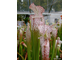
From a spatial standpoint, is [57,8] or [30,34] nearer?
[30,34]

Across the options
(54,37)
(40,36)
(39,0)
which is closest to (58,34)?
(54,37)

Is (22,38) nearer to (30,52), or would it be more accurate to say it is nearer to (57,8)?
(30,52)

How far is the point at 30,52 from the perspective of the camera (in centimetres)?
44

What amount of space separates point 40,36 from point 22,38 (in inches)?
8.6

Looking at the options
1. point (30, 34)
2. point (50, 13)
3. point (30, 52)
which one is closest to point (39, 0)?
point (50, 13)

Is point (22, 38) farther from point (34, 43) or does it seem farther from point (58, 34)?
point (58, 34)

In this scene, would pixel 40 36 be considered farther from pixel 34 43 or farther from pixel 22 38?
pixel 22 38

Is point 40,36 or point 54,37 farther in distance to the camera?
point 54,37

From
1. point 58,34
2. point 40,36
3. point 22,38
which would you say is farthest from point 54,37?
point 22,38

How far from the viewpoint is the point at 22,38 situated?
556 millimetres

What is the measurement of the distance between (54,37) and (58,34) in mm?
46

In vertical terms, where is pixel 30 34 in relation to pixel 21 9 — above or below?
below
